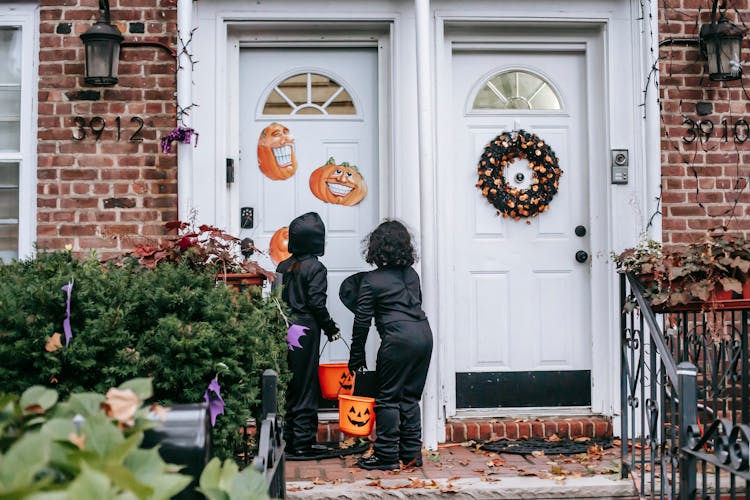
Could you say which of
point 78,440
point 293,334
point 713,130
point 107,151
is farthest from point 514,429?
point 78,440

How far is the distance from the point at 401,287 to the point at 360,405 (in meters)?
0.70

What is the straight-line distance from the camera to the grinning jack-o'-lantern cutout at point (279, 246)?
579cm

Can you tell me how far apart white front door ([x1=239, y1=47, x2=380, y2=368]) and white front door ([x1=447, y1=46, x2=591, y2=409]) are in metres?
0.61

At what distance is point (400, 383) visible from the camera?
495 cm

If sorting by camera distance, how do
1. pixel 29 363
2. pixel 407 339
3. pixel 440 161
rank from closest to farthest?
pixel 29 363
pixel 407 339
pixel 440 161

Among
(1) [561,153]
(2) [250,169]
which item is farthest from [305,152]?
(1) [561,153]

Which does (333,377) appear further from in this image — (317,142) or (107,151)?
(107,151)

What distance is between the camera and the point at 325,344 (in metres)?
5.79

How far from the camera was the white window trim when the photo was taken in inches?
218

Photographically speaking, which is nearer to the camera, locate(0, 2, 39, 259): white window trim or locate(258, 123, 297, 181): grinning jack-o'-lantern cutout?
locate(0, 2, 39, 259): white window trim

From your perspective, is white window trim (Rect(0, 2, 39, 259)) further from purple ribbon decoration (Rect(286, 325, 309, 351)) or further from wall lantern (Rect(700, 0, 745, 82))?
wall lantern (Rect(700, 0, 745, 82))

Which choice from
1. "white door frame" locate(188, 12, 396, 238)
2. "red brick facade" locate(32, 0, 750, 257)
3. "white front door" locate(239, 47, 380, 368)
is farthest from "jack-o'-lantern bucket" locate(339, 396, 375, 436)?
"red brick facade" locate(32, 0, 750, 257)

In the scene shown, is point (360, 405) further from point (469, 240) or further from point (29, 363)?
point (29, 363)

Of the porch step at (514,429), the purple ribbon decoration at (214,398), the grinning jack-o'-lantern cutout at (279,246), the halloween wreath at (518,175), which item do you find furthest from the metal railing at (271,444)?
the halloween wreath at (518,175)
